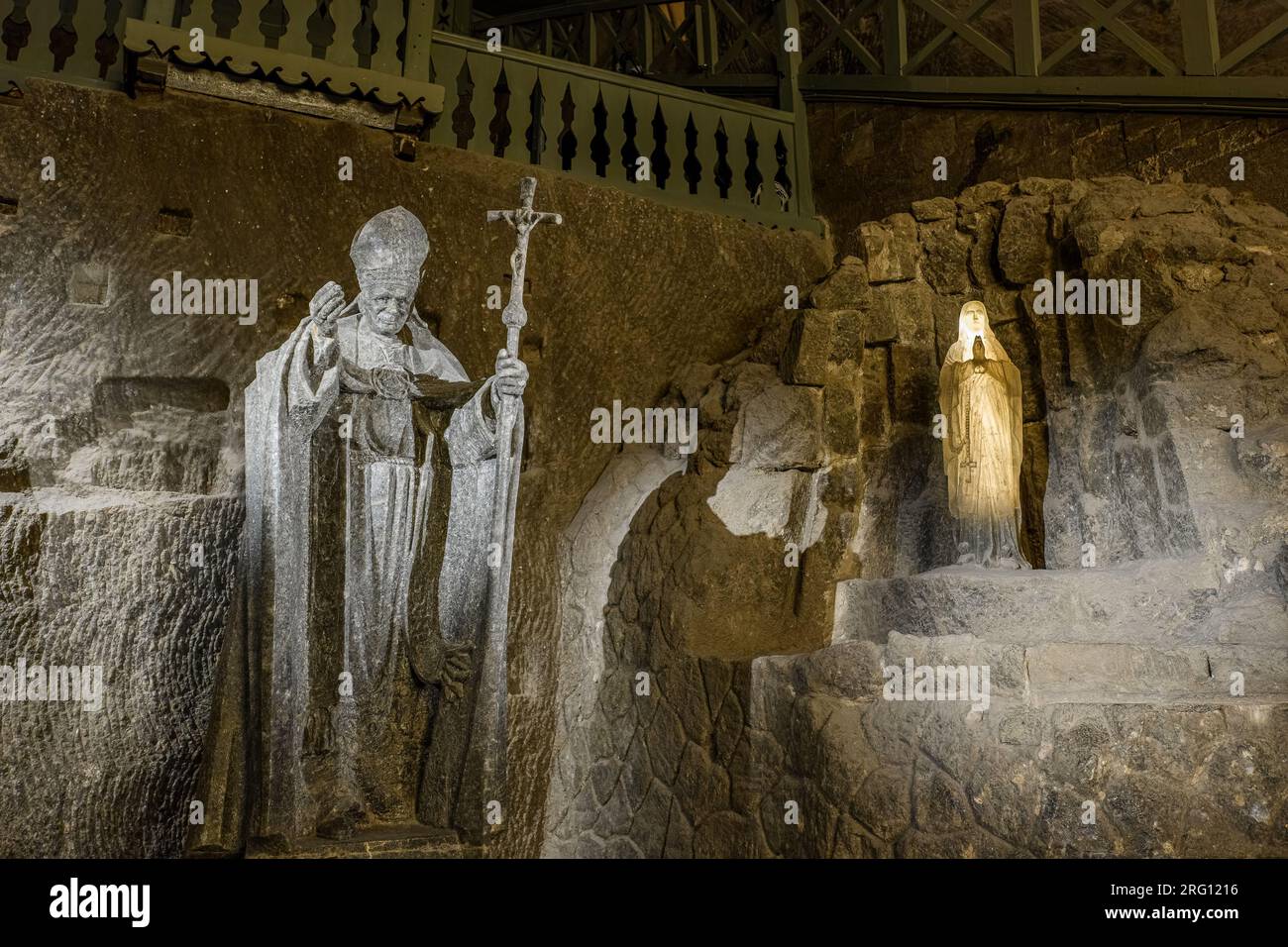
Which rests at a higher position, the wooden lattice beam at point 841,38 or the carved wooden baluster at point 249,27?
the wooden lattice beam at point 841,38

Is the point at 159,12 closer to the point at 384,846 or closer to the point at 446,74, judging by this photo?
the point at 446,74

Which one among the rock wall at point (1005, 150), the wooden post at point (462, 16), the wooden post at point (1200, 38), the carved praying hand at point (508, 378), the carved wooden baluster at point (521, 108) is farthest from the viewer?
the wooden post at point (462, 16)

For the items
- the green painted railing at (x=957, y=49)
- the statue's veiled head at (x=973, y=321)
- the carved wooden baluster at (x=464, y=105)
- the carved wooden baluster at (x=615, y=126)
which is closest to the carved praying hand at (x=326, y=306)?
the carved wooden baluster at (x=464, y=105)

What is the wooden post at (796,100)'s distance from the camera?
30.9ft

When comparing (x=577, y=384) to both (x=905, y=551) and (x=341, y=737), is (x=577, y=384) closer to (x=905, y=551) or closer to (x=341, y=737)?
(x=905, y=551)

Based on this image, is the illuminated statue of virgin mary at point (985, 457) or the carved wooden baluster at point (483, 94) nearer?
the illuminated statue of virgin mary at point (985, 457)

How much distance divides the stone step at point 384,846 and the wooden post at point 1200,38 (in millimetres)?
7324

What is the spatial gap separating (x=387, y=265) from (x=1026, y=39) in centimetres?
605

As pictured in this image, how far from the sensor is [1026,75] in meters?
9.51

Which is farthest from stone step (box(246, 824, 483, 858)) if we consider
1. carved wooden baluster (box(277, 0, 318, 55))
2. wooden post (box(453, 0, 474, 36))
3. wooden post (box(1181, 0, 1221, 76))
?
wooden post (box(453, 0, 474, 36))

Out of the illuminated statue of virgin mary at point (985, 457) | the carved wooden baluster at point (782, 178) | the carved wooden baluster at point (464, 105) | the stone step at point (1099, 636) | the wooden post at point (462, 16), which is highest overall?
the wooden post at point (462, 16)

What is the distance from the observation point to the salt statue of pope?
4844 millimetres

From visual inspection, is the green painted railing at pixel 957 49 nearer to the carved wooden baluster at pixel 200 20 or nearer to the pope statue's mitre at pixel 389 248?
the carved wooden baluster at pixel 200 20

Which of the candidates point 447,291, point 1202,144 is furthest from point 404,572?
point 1202,144
